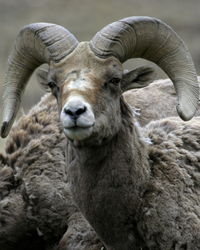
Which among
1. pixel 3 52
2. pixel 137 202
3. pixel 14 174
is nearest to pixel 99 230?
pixel 137 202

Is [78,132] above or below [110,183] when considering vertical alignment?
above

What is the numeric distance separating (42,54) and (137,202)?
2.04 meters

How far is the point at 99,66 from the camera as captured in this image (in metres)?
10.2

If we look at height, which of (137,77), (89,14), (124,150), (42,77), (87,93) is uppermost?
(87,93)

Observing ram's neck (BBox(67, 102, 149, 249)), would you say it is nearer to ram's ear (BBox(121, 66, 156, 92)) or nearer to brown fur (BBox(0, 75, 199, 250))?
ram's ear (BBox(121, 66, 156, 92))

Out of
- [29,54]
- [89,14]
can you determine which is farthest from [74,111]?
[89,14]

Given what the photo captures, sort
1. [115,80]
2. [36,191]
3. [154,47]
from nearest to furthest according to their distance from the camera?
[115,80]
[154,47]
[36,191]

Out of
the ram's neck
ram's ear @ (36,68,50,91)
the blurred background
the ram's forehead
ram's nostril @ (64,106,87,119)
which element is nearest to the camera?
ram's nostril @ (64,106,87,119)

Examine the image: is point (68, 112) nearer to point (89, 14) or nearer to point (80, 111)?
point (80, 111)

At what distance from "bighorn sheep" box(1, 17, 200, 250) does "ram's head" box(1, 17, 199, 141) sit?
1 centimetres

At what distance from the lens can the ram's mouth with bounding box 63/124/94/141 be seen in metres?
9.58

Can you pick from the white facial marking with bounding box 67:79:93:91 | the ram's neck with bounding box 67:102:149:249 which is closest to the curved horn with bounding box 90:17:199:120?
the white facial marking with bounding box 67:79:93:91

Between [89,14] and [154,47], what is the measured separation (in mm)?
29362

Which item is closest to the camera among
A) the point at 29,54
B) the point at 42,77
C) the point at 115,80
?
the point at 115,80
